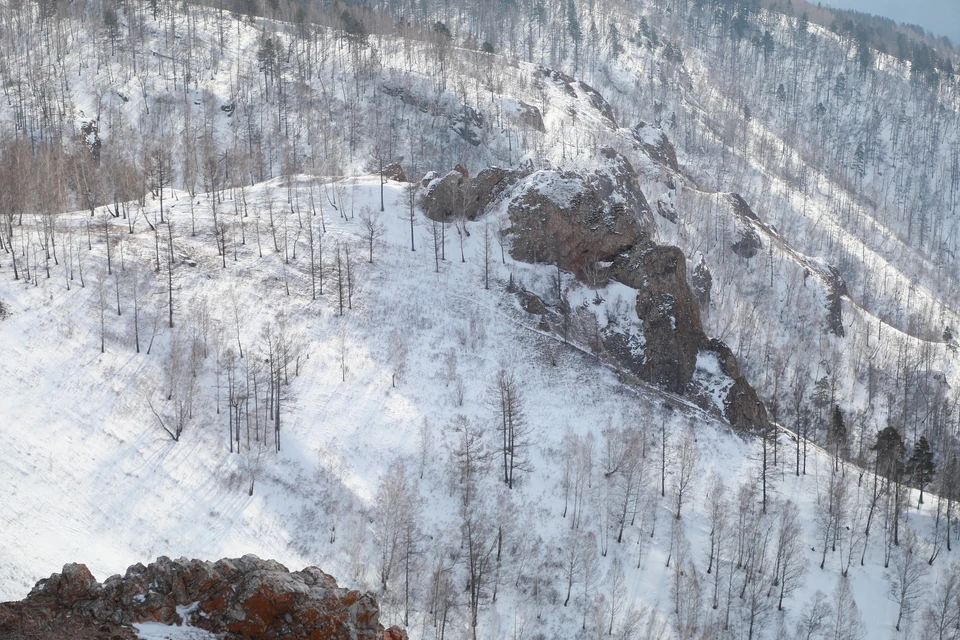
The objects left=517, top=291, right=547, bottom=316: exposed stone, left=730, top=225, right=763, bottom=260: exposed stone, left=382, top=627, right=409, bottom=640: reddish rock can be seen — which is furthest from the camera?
left=730, top=225, right=763, bottom=260: exposed stone

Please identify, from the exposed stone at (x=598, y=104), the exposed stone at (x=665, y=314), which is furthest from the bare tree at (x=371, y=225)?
the exposed stone at (x=598, y=104)

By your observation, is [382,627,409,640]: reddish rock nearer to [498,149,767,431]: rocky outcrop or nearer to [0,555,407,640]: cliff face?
[0,555,407,640]: cliff face

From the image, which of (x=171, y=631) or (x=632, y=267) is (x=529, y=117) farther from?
(x=171, y=631)

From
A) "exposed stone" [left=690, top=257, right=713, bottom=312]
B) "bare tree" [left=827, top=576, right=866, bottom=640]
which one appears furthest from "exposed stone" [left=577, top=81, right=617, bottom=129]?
"bare tree" [left=827, top=576, right=866, bottom=640]

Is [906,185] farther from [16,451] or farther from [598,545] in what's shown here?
[16,451]

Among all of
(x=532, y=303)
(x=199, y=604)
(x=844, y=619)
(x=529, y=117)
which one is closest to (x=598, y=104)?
(x=529, y=117)
